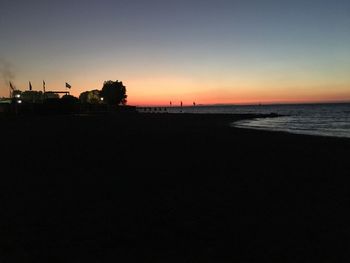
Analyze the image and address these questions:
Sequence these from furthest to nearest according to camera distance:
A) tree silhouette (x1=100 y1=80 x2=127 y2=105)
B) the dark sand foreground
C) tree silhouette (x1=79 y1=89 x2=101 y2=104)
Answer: tree silhouette (x1=79 y1=89 x2=101 y2=104)
tree silhouette (x1=100 y1=80 x2=127 y2=105)
the dark sand foreground

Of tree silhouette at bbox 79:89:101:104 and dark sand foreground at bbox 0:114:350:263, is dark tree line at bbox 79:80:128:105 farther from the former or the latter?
dark sand foreground at bbox 0:114:350:263

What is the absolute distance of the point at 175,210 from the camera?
932 centimetres

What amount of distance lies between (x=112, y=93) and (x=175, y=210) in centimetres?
12886

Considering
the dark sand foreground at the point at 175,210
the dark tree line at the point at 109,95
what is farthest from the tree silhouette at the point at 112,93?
the dark sand foreground at the point at 175,210

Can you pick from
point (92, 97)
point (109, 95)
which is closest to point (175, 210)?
point (109, 95)

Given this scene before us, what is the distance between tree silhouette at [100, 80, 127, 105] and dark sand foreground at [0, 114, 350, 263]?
119209 millimetres

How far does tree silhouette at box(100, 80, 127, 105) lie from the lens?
13538 cm

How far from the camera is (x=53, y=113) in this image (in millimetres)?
77000

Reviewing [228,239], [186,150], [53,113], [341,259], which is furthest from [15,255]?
[53,113]

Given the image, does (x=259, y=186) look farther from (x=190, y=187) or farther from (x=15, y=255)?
(x=15, y=255)

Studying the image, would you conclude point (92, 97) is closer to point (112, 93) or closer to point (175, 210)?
point (112, 93)

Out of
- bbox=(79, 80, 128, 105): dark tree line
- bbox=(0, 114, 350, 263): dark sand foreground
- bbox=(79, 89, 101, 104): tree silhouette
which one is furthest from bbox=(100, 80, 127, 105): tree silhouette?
bbox=(0, 114, 350, 263): dark sand foreground

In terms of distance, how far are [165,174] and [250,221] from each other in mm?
5945

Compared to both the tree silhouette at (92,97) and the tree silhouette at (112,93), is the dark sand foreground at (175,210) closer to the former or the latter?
the tree silhouette at (112,93)
